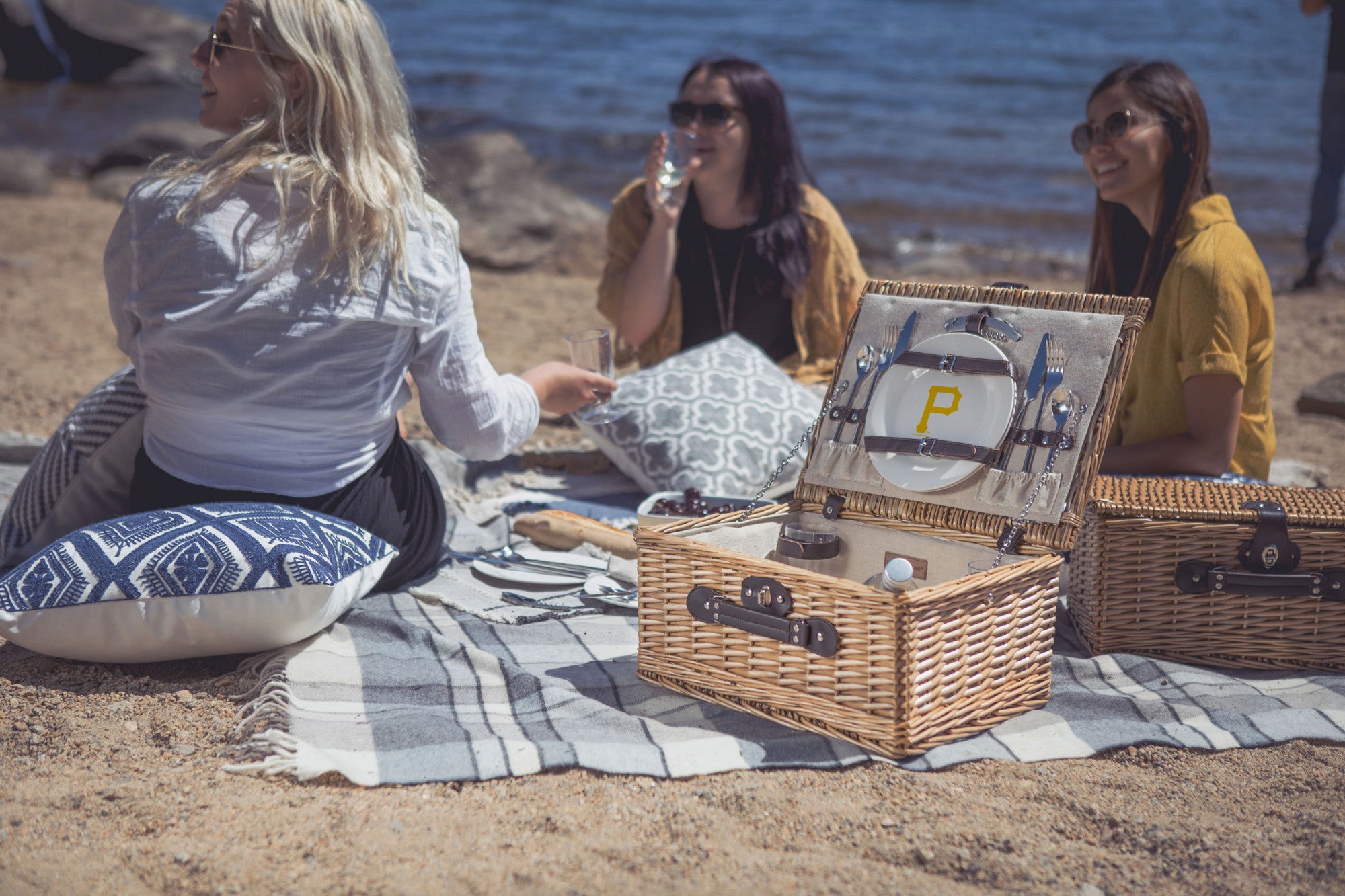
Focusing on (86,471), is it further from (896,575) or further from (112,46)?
(112,46)

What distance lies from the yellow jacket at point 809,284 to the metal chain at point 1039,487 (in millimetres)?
1645

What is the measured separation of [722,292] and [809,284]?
312mm

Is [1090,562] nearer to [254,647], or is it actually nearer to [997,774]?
[997,774]

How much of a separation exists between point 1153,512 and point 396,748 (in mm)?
1625

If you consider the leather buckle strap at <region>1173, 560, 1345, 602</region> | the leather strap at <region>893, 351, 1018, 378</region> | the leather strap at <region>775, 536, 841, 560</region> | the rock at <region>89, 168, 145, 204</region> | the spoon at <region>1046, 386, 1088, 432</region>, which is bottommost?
the leather buckle strap at <region>1173, 560, 1345, 602</region>

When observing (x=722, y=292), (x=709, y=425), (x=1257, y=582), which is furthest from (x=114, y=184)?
(x=1257, y=582)

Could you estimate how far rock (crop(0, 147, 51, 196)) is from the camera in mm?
8734

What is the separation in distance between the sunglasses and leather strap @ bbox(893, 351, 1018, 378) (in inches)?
33.5

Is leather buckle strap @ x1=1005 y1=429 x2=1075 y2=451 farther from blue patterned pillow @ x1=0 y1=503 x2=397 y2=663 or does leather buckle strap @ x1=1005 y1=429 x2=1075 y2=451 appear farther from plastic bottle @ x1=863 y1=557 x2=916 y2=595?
blue patterned pillow @ x1=0 y1=503 x2=397 y2=663

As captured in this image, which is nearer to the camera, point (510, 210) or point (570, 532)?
point (570, 532)

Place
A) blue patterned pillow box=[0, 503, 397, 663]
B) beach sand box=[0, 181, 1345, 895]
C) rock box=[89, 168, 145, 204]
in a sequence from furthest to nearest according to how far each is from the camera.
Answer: rock box=[89, 168, 145, 204] < blue patterned pillow box=[0, 503, 397, 663] < beach sand box=[0, 181, 1345, 895]

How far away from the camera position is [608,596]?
2.83m

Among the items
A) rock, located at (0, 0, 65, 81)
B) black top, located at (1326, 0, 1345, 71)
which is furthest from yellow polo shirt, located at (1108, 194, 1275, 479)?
rock, located at (0, 0, 65, 81)

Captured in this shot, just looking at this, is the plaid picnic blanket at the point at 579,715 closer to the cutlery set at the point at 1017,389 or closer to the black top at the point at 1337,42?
the cutlery set at the point at 1017,389
